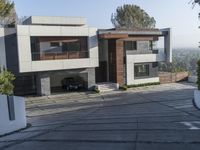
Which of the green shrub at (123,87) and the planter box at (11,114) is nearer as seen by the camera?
the planter box at (11,114)

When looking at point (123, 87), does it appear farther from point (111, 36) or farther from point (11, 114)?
point (11, 114)

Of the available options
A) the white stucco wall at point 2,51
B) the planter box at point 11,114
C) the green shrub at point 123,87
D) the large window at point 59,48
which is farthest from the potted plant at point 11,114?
the green shrub at point 123,87

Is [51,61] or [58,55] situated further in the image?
[58,55]

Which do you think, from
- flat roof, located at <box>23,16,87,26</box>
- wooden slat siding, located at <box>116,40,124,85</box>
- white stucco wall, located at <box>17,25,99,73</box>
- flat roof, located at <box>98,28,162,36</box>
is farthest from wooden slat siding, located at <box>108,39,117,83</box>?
flat roof, located at <box>23,16,87,26</box>

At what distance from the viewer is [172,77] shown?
38.8m

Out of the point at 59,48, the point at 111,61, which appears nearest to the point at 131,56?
the point at 111,61

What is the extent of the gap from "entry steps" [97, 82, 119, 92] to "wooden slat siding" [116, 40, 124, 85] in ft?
2.59

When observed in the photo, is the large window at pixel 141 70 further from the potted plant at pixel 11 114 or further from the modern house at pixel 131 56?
the potted plant at pixel 11 114

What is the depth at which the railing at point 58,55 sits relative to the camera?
95.3 ft

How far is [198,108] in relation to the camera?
20203 mm

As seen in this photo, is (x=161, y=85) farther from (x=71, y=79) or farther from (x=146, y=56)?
(x=71, y=79)

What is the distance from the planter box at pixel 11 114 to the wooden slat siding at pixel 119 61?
18.7 meters

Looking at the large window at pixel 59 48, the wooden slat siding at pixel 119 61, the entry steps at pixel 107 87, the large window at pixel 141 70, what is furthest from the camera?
the large window at pixel 141 70

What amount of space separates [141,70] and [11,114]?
78.1 feet
